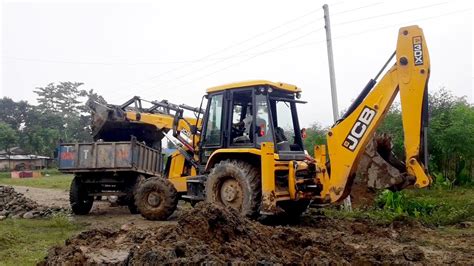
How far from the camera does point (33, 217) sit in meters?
10.6

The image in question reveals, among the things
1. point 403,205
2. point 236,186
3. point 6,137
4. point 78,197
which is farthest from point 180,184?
point 6,137

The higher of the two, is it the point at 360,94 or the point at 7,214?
the point at 360,94

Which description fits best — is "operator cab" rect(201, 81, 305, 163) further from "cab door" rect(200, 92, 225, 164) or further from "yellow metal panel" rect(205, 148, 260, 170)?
"yellow metal panel" rect(205, 148, 260, 170)

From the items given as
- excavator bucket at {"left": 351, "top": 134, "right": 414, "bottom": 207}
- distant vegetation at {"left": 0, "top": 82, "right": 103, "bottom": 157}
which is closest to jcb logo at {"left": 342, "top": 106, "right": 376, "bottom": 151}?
excavator bucket at {"left": 351, "top": 134, "right": 414, "bottom": 207}

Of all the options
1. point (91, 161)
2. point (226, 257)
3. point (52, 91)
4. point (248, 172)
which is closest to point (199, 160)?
point (248, 172)

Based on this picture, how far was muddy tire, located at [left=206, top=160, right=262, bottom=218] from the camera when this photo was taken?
805 centimetres

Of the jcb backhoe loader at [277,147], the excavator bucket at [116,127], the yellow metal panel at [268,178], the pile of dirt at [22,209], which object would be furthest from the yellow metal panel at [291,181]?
the pile of dirt at [22,209]

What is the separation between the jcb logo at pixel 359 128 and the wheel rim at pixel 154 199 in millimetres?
4146

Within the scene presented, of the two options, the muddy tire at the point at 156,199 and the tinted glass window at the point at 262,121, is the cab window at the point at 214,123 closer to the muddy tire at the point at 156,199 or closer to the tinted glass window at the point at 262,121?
the tinted glass window at the point at 262,121

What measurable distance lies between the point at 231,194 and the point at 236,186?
0.17 meters

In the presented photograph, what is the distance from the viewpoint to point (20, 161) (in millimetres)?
46812

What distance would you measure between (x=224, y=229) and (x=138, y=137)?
284 inches

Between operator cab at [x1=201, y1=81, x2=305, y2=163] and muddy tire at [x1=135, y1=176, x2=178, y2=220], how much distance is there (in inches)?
44.4

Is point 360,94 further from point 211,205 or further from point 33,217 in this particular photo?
point 33,217
